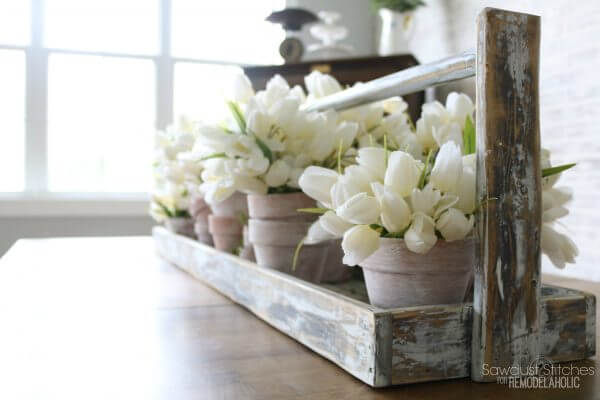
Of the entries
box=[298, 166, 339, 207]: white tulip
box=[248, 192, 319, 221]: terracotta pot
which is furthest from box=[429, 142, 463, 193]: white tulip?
box=[248, 192, 319, 221]: terracotta pot

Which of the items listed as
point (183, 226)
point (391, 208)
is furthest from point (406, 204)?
point (183, 226)

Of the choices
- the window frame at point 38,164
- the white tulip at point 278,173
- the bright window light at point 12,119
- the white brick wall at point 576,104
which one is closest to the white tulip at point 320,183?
the white tulip at point 278,173

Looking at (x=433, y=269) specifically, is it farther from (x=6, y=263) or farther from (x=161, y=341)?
(x=6, y=263)

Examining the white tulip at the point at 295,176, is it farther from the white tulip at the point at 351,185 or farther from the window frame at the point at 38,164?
the window frame at the point at 38,164

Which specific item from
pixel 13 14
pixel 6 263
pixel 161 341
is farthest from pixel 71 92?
pixel 161 341

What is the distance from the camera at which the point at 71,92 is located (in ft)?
14.3

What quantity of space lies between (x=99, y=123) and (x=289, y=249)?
13.1ft

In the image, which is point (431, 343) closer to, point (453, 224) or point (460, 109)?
point (453, 224)

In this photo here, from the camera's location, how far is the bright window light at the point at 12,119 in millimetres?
4191

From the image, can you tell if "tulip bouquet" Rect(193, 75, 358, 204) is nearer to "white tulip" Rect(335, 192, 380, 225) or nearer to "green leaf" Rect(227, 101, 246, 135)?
"green leaf" Rect(227, 101, 246, 135)

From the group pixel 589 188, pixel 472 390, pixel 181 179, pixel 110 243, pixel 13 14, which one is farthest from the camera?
pixel 13 14

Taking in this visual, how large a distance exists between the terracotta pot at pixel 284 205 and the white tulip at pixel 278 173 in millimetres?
18

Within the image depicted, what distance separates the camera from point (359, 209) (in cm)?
53

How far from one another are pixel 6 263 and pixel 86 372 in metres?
0.91
